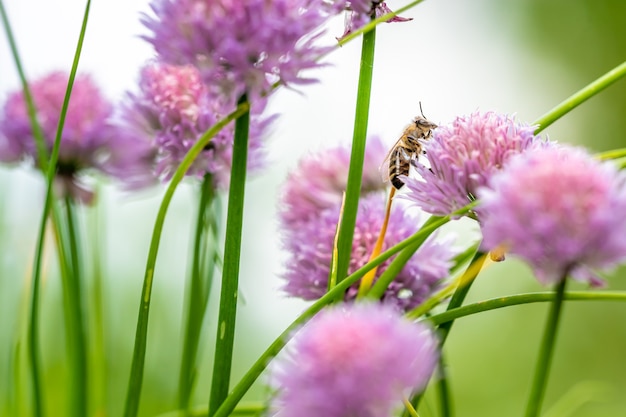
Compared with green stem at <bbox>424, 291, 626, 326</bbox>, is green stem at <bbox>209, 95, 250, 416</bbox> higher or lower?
higher

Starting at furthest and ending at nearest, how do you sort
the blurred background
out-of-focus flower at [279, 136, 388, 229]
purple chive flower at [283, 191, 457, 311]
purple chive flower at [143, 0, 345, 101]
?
the blurred background < out-of-focus flower at [279, 136, 388, 229] < purple chive flower at [283, 191, 457, 311] < purple chive flower at [143, 0, 345, 101]

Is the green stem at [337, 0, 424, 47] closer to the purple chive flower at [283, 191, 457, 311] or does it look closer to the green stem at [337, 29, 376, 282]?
the green stem at [337, 29, 376, 282]

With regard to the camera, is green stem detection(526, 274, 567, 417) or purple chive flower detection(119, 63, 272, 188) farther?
purple chive flower detection(119, 63, 272, 188)

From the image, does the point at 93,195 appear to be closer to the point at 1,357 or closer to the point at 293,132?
the point at 1,357

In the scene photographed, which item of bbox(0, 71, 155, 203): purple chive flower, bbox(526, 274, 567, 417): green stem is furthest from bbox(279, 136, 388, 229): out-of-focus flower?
bbox(526, 274, 567, 417): green stem

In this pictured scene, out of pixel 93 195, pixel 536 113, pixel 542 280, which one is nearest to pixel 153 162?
pixel 93 195

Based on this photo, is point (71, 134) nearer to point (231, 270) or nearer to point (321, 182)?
point (321, 182)

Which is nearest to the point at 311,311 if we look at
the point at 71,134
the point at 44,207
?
the point at 44,207
